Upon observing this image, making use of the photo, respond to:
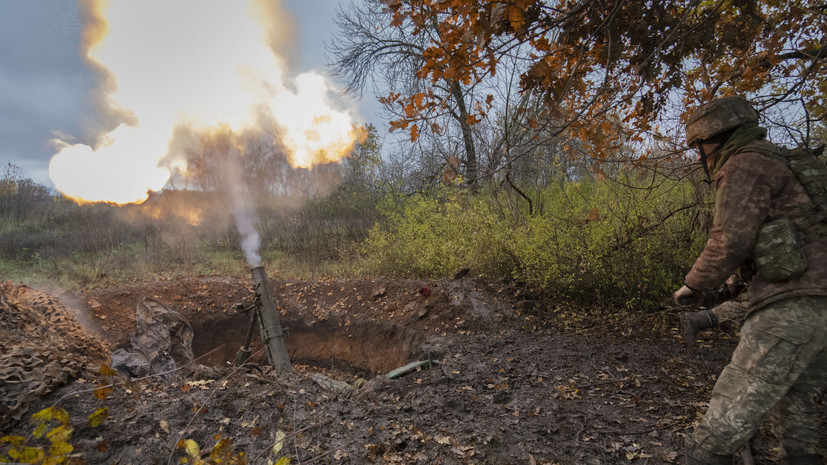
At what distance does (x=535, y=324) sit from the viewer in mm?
5805

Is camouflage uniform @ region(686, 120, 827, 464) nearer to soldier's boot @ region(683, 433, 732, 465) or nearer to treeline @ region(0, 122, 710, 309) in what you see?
soldier's boot @ region(683, 433, 732, 465)

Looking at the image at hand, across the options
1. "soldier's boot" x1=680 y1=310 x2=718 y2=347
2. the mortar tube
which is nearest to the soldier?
"soldier's boot" x1=680 y1=310 x2=718 y2=347

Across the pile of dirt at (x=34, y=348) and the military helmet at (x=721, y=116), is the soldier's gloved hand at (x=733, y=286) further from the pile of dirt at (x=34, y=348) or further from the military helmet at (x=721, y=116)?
the pile of dirt at (x=34, y=348)

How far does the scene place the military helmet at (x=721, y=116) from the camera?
8.09 feet

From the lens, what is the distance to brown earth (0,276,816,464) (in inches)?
120

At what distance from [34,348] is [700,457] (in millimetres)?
5543

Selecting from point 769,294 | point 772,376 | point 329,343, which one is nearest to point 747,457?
point 772,376

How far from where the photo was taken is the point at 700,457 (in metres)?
2.29

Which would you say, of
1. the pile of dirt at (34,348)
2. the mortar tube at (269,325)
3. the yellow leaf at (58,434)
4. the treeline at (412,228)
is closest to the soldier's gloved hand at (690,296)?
the treeline at (412,228)

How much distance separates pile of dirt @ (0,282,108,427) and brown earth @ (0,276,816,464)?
12cm

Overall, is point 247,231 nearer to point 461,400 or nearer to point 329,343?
point 329,343

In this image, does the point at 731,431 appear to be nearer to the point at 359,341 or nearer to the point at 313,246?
the point at 359,341

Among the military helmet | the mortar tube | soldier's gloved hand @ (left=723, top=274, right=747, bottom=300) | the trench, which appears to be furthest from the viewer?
the trench

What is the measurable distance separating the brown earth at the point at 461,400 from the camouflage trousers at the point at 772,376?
2.24ft
